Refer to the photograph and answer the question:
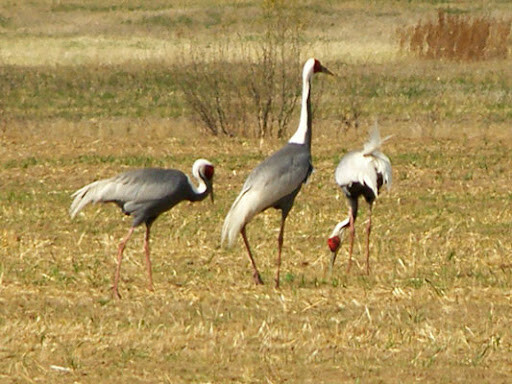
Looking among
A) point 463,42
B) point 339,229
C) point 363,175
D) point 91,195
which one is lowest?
point 463,42

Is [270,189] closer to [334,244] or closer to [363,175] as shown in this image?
[334,244]

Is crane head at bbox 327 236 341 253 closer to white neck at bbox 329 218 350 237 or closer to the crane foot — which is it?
white neck at bbox 329 218 350 237

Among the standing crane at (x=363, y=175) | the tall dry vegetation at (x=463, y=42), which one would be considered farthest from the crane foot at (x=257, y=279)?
the tall dry vegetation at (x=463, y=42)

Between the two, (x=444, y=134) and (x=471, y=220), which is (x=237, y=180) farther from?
(x=444, y=134)

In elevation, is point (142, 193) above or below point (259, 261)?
above

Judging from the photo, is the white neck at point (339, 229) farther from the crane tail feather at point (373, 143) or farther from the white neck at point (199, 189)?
the white neck at point (199, 189)

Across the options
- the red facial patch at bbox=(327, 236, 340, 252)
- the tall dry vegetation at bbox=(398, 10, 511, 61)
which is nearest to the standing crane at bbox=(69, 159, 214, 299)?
the red facial patch at bbox=(327, 236, 340, 252)

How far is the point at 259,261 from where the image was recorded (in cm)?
1173

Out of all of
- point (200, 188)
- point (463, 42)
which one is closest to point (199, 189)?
point (200, 188)

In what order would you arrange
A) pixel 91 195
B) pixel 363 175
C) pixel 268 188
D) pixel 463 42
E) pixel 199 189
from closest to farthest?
pixel 91 195
pixel 268 188
pixel 199 189
pixel 363 175
pixel 463 42

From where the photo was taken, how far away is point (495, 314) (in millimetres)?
9016

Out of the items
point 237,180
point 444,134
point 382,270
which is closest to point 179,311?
point 382,270

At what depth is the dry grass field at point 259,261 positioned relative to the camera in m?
7.81

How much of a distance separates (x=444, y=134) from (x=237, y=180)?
5.32 m
